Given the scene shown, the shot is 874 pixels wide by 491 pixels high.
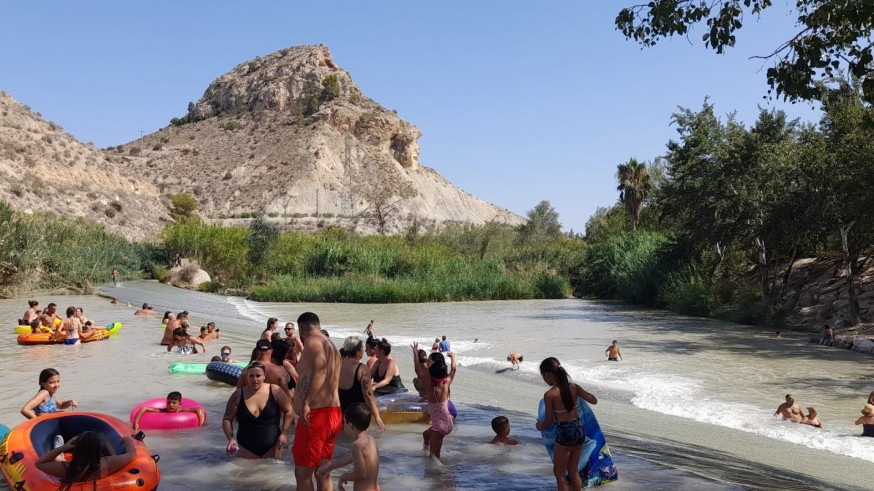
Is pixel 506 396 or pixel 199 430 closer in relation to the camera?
pixel 199 430

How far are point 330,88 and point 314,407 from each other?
111m

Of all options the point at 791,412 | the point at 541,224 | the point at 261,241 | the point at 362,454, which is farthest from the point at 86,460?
the point at 541,224

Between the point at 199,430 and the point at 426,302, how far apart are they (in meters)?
28.9

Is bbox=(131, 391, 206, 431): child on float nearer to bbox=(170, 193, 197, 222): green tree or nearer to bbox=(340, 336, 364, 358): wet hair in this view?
bbox=(340, 336, 364, 358): wet hair

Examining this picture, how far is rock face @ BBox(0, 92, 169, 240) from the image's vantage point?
198 ft

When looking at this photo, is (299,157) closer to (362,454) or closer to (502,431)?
(502,431)

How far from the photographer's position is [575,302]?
133 ft

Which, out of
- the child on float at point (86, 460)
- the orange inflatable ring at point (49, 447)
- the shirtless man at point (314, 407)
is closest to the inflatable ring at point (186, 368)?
the orange inflatable ring at point (49, 447)

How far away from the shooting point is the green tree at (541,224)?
75.2 m

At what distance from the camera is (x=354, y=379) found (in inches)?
314

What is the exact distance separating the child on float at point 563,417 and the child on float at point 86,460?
3956 mm

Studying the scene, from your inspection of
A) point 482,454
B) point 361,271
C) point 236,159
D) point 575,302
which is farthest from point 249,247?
point 236,159

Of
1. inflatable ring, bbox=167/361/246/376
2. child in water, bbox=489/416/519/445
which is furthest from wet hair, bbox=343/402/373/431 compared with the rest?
inflatable ring, bbox=167/361/246/376

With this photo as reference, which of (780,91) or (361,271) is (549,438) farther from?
(361,271)
